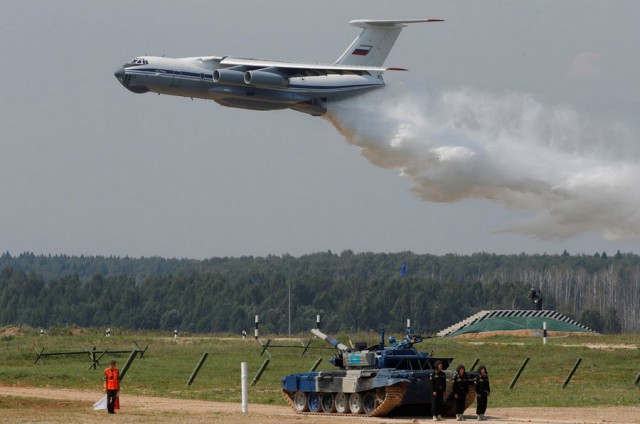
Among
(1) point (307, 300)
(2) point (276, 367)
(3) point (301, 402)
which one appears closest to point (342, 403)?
(3) point (301, 402)

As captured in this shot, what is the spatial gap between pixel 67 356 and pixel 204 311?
85.2m

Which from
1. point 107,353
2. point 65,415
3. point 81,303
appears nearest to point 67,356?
point 107,353

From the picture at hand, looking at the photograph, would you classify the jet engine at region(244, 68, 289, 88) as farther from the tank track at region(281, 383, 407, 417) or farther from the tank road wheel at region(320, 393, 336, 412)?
the tank track at region(281, 383, 407, 417)

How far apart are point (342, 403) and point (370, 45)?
32.3 metres

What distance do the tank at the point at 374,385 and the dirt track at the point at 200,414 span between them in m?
0.49

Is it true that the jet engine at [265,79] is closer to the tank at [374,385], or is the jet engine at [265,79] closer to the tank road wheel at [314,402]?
the tank at [374,385]

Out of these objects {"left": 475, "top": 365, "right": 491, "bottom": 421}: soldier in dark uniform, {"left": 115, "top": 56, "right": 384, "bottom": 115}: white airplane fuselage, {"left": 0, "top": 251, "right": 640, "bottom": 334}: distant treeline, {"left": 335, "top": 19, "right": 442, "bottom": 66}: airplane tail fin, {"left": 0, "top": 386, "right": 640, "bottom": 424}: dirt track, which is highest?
{"left": 335, "top": 19, "right": 442, "bottom": 66}: airplane tail fin

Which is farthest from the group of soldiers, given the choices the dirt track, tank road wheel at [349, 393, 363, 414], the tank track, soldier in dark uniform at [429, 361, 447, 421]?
tank road wheel at [349, 393, 363, 414]

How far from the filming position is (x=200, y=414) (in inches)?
1218

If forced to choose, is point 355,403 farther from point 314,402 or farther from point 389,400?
point 314,402

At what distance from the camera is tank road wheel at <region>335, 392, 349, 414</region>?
3238 cm

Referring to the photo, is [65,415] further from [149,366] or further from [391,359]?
[149,366]

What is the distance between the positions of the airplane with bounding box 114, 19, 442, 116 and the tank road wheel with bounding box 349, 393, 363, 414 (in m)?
22.1

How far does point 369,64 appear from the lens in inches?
2438
